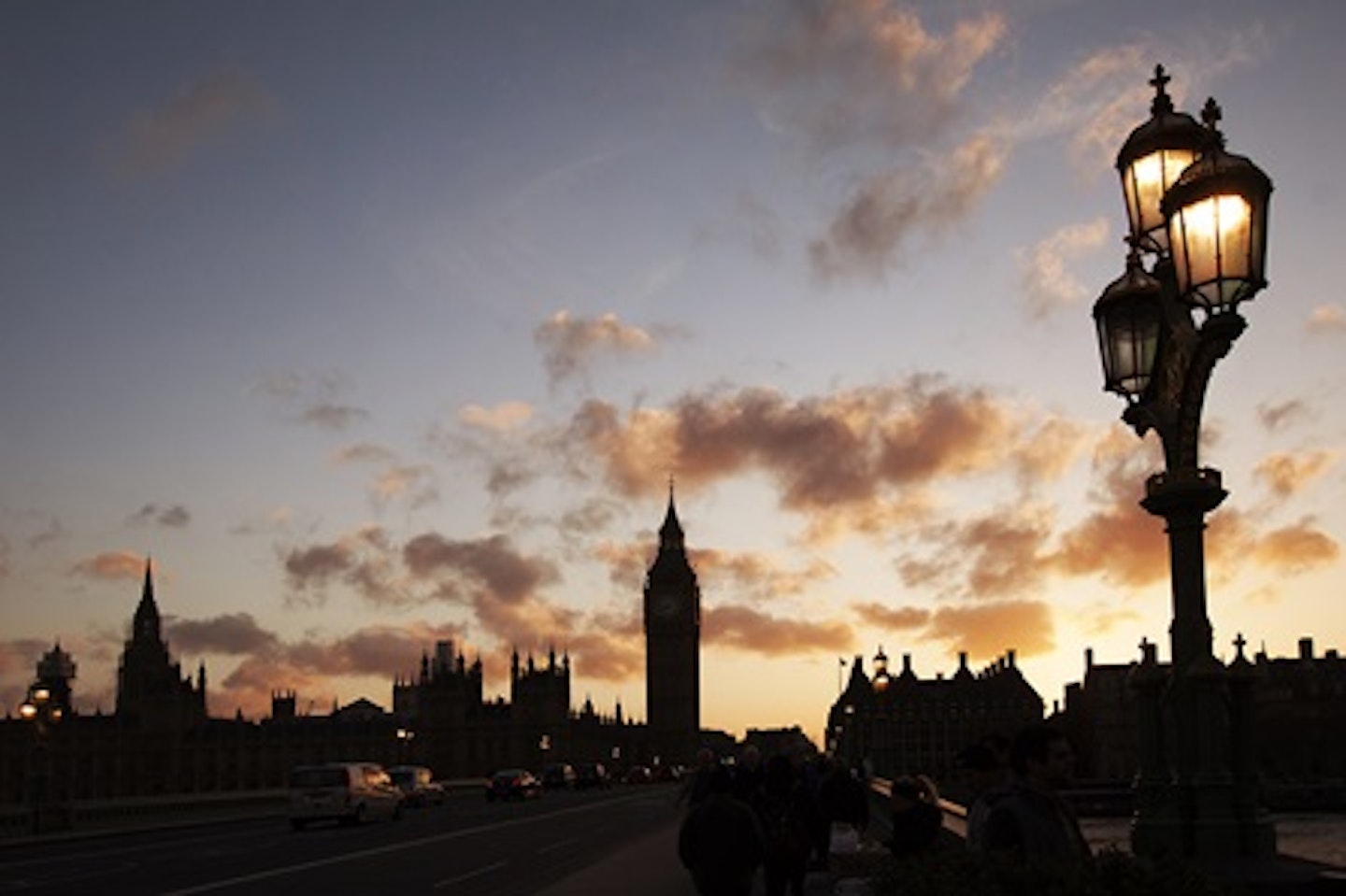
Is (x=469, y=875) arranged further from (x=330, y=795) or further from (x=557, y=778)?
(x=557, y=778)

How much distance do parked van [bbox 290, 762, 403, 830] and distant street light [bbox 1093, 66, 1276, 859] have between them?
34426 millimetres

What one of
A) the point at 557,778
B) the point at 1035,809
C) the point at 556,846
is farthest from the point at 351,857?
the point at 557,778

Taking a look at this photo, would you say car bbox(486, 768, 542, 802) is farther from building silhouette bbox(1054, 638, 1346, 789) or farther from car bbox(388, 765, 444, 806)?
building silhouette bbox(1054, 638, 1346, 789)

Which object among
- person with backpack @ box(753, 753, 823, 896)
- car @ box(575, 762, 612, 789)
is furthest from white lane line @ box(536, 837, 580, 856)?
car @ box(575, 762, 612, 789)

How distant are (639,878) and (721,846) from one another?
11986 millimetres

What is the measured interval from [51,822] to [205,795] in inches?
642

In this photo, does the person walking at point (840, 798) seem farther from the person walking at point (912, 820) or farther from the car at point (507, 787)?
the car at point (507, 787)

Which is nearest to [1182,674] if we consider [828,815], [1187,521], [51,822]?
[1187,521]

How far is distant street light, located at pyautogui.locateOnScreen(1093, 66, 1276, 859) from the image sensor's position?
1008 centimetres

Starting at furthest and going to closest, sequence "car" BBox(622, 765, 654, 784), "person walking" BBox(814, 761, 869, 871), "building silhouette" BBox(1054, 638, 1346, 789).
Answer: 1. "building silhouette" BBox(1054, 638, 1346, 789)
2. "car" BBox(622, 765, 654, 784)
3. "person walking" BBox(814, 761, 869, 871)

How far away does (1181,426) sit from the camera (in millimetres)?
12250

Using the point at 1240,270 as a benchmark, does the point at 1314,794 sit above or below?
below

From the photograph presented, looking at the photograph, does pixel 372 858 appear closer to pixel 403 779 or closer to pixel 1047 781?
pixel 1047 781

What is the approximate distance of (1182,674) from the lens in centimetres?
1191
